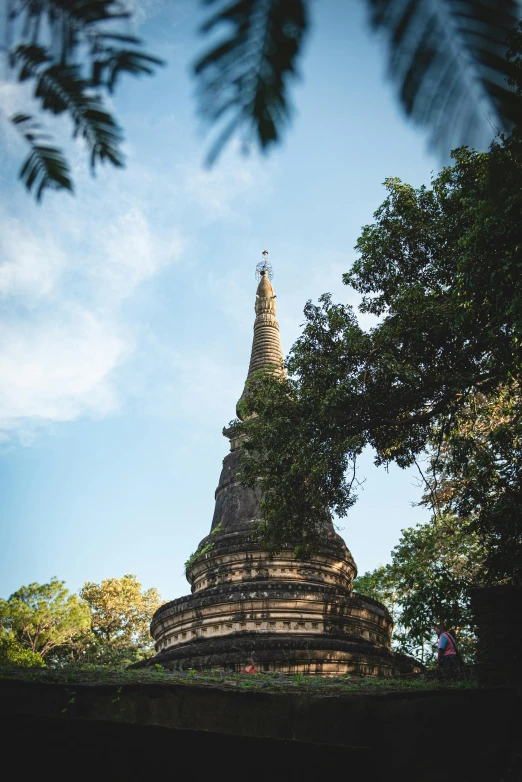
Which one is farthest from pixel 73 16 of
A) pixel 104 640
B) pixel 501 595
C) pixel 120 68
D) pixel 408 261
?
pixel 104 640

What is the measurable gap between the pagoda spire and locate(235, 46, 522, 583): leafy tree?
353 inches

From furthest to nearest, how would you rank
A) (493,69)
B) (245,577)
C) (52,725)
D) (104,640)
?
1. (104,640)
2. (245,577)
3. (52,725)
4. (493,69)

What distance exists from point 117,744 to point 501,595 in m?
4.74

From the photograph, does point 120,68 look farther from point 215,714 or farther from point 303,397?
point 303,397

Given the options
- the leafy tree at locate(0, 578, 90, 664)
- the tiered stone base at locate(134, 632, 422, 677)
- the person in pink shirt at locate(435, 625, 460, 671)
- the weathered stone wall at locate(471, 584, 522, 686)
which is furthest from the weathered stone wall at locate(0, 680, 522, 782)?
the leafy tree at locate(0, 578, 90, 664)

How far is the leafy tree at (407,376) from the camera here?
24.0 ft

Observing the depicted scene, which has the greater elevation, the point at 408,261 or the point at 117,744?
the point at 408,261

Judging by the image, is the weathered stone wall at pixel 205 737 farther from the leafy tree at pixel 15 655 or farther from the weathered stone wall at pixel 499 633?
the leafy tree at pixel 15 655

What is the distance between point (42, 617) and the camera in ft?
78.8

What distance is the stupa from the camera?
35.7 feet

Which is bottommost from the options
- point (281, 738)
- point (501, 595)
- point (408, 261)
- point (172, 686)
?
point (281, 738)

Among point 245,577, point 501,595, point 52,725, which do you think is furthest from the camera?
point 245,577

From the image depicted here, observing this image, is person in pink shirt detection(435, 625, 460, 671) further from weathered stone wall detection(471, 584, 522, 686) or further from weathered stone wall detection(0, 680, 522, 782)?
weathered stone wall detection(0, 680, 522, 782)

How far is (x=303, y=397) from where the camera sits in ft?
29.8
